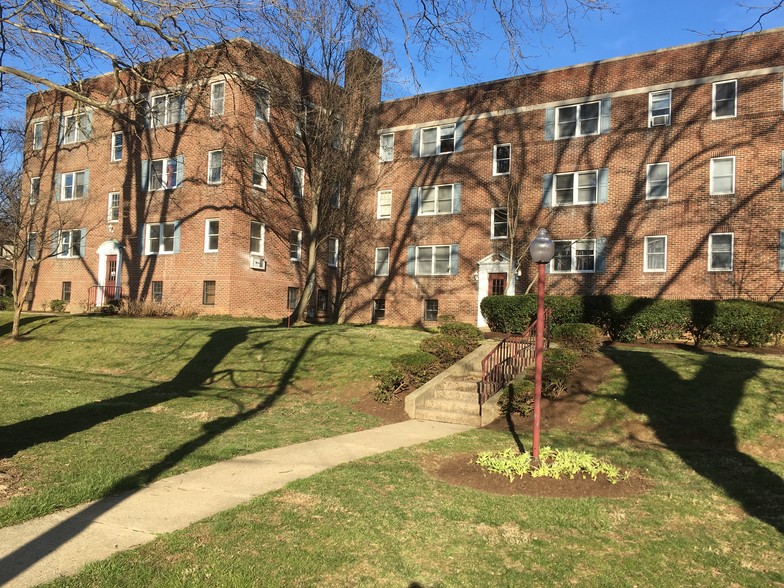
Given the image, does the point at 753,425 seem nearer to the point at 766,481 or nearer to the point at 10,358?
the point at 766,481

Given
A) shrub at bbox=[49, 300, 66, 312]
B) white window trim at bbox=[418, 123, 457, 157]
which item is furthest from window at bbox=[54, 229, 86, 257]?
white window trim at bbox=[418, 123, 457, 157]

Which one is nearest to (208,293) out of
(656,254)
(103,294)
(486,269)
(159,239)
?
(159,239)

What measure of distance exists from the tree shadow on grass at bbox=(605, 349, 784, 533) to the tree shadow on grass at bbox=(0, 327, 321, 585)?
6158 millimetres

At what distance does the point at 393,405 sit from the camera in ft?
40.3

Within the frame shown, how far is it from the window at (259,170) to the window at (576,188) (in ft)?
41.5

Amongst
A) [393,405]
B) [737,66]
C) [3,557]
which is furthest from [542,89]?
[3,557]

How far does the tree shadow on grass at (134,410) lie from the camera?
457cm

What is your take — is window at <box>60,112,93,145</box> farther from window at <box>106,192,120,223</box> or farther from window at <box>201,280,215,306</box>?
window at <box>201,280,215,306</box>

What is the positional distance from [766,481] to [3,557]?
308 inches

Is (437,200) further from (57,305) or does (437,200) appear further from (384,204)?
(57,305)

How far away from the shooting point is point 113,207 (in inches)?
1235

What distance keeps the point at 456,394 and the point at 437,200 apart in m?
18.4

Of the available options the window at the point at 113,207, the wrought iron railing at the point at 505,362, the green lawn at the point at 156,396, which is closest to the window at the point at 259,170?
the green lawn at the point at 156,396

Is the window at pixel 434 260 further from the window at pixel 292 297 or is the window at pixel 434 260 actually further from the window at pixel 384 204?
the window at pixel 292 297
